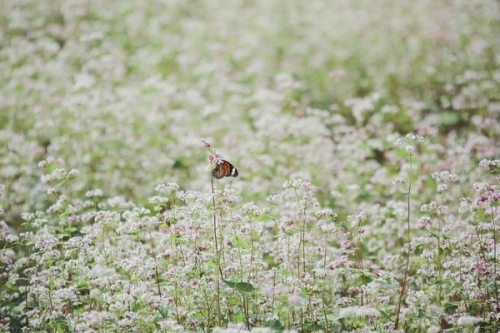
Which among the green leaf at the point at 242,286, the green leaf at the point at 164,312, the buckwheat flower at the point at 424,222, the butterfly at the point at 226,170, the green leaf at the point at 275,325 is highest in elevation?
the butterfly at the point at 226,170

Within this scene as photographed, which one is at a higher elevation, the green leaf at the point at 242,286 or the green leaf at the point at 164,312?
the green leaf at the point at 242,286

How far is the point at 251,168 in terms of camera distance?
665 cm

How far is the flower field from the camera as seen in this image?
3.88 meters

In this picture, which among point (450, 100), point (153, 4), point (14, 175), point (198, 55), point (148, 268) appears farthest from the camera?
point (153, 4)

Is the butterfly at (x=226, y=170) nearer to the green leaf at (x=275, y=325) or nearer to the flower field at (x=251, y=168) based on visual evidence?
the flower field at (x=251, y=168)

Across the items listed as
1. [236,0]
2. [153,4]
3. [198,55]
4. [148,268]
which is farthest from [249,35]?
[148,268]

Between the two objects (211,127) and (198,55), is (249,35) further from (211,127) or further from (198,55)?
(211,127)

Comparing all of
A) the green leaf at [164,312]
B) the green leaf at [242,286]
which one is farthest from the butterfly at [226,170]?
the green leaf at [164,312]

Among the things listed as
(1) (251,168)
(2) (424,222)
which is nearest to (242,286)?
(2) (424,222)

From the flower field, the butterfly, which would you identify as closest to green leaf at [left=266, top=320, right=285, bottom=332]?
the flower field

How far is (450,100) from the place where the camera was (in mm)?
8789

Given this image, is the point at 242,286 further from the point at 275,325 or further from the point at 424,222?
the point at 424,222

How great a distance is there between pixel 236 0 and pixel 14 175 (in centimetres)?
688

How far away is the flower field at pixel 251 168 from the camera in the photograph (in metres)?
3.88
